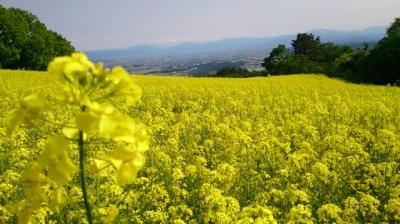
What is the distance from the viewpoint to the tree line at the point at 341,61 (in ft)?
131

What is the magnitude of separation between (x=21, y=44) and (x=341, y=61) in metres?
35.7

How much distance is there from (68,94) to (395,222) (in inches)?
240

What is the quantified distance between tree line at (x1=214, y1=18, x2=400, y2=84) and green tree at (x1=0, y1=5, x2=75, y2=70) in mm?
22746

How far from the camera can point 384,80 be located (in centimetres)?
4031

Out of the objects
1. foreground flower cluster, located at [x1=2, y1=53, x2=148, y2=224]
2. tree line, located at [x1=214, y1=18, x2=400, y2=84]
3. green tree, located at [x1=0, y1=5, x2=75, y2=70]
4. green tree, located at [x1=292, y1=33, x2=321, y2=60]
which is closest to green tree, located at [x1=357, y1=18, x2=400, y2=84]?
tree line, located at [x1=214, y1=18, x2=400, y2=84]

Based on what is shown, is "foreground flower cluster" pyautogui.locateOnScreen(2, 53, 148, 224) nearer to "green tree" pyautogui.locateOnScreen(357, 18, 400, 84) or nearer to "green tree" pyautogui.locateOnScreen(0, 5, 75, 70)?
"green tree" pyautogui.locateOnScreen(357, 18, 400, 84)

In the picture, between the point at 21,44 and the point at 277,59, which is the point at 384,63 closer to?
the point at 277,59

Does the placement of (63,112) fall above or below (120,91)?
below

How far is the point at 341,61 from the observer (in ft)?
181

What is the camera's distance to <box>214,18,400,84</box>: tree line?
3978 centimetres

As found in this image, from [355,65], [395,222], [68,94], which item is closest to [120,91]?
[68,94]

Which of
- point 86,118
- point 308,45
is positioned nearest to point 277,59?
point 308,45

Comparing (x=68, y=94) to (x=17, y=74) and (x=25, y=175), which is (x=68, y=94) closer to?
(x=25, y=175)

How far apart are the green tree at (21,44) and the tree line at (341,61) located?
22.7 m
